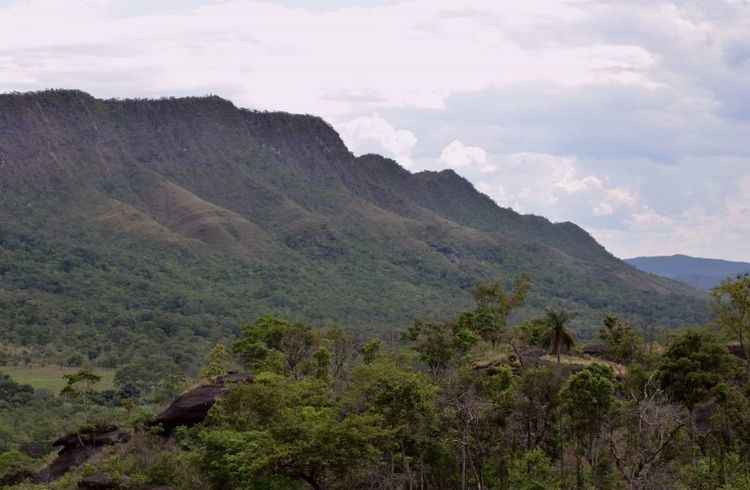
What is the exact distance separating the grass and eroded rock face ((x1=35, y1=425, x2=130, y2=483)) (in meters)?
49.5

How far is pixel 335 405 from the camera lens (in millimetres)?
50594

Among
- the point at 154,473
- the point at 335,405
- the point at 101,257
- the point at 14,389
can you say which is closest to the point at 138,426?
the point at 154,473

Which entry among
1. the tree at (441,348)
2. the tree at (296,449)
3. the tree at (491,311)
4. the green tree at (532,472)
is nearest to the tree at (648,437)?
the green tree at (532,472)

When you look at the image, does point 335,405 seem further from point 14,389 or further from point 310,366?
point 14,389

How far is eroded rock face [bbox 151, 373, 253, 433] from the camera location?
60.7m

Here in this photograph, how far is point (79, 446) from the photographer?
207 ft

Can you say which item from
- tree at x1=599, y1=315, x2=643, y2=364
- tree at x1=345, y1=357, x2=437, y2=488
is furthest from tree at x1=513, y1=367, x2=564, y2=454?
tree at x1=599, y1=315, x2=643, y2=364

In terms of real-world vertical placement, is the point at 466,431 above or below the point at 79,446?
above

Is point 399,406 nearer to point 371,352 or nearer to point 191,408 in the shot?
point 191,408

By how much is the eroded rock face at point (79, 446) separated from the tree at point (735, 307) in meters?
38.0

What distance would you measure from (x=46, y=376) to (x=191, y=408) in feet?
222

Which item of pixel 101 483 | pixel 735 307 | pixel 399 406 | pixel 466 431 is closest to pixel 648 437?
pixel 466 431

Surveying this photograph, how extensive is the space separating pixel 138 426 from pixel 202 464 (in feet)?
52.4

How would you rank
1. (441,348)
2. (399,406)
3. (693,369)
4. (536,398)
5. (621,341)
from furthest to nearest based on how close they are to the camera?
(621,341)
(441,348)
(536,398)
(693,369)
(399,406)
